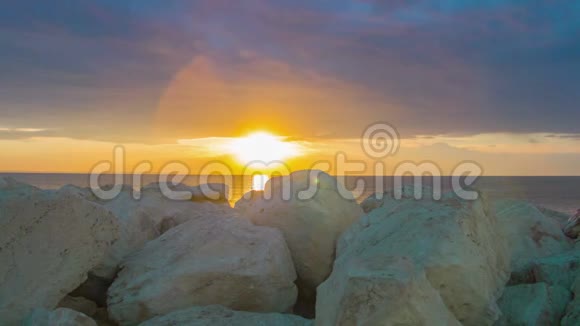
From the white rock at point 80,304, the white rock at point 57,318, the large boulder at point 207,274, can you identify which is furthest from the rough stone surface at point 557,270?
the white rock at point 80,304

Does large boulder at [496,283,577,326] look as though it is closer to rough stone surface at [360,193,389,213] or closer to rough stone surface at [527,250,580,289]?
rough stone surface at [527,250,580,289]

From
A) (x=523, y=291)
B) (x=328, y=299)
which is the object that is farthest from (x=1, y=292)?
(x=523, y=291)

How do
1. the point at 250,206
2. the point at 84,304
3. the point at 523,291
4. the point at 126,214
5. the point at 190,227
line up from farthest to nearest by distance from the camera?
the point at 250,206 < the point at 126,214 < the point at 190,227 < the point at 84,304 < the point at 523,291

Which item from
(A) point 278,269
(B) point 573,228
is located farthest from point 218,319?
(B) point 573,228

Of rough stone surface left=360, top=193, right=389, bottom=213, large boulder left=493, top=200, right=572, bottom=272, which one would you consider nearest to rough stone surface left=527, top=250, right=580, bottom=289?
large boulder left=493, top=200, right=572, bottom=272

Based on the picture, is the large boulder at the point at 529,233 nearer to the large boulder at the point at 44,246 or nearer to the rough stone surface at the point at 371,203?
the rough stone surface at the point at 371,203

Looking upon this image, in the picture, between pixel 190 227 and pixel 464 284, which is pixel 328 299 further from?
pixel 190 227
